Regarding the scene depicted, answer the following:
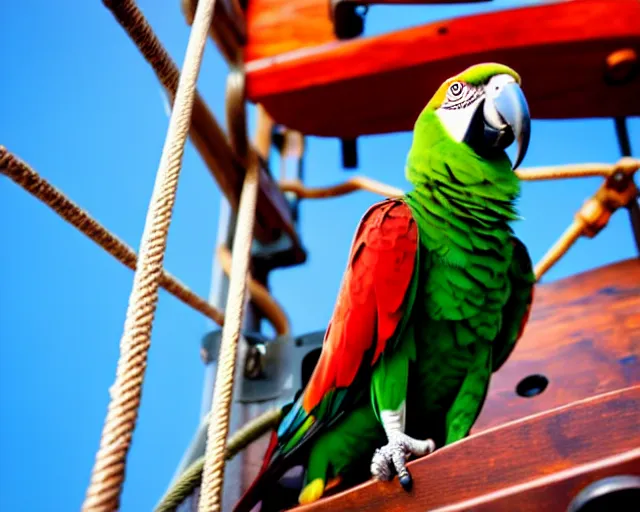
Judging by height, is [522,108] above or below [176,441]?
below

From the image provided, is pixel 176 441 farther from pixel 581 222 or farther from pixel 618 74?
pixel 618 74

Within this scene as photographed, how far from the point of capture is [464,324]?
0.48m

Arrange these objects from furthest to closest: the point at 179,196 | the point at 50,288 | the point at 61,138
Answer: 1. the point at 179,196
2. the point at 61,138
3. the point at 50,288

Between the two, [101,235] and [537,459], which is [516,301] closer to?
[537,459]

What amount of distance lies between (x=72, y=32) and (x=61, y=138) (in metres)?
0.27

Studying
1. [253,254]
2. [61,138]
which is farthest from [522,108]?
[61,138]

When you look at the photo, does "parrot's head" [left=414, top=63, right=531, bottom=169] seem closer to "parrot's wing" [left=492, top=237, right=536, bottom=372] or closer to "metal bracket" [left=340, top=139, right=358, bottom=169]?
"parrot's wing" [left=492, top=237, right=536, bottom=372]

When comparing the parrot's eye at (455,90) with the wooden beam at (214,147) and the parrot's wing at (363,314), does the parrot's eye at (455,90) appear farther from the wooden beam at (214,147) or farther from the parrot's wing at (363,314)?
the wooden beam at (214,147)

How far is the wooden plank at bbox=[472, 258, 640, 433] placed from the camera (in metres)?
0.68

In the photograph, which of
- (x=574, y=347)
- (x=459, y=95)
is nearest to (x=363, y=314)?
(x=459, y=95)

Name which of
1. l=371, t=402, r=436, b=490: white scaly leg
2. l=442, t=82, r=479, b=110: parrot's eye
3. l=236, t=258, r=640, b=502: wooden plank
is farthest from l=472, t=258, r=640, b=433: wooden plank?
l=442, t=82, r=479, b=110: parrot's eye

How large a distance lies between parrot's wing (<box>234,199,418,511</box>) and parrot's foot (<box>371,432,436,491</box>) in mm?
58

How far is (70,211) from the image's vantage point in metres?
0.54

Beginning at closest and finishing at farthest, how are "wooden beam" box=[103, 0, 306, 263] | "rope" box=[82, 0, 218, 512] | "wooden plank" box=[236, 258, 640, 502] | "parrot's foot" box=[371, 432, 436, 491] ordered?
"rope" box=[82, 0, 218, 512] < "parrot's foot" box=[371, 432, 436, 491] < "wooden beam" box=[103, 0, 306, 263] < "wooden plank" box=[236, 258, 640, 502]
